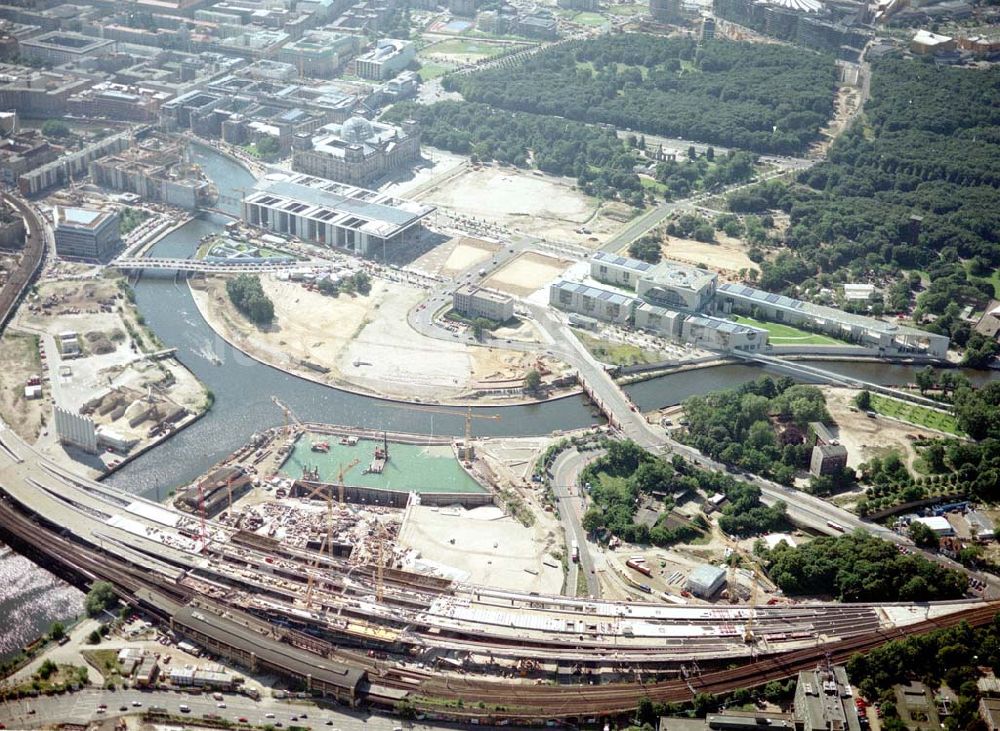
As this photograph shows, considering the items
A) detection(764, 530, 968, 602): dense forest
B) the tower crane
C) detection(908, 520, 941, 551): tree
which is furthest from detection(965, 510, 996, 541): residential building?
the tower crane

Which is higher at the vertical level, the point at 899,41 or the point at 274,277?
the point at 899,41

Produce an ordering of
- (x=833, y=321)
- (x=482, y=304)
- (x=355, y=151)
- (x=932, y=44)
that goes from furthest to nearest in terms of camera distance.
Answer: (x=932, y=44), (x=355, y=151), (x=833, y=321), (x=482, y=304)

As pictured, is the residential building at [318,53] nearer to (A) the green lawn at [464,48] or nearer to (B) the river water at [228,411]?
(A) the green lawn at [464,48]

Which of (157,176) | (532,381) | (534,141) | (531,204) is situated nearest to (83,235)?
(157,176)

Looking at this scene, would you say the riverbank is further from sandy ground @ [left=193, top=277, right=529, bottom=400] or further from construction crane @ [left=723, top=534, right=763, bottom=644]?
construction crane @ [left=723, top=534, right=763, bottom=644]

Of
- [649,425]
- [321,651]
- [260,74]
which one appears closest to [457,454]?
[649,425]

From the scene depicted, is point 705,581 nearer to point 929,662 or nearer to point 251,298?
point 929,662

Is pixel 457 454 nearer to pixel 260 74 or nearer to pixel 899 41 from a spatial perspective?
pixel 260 74
